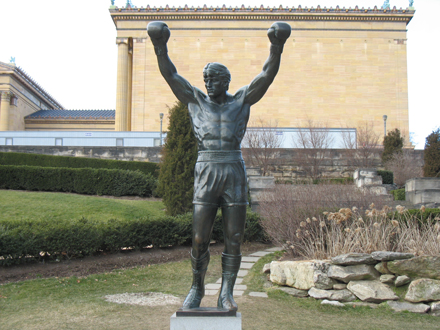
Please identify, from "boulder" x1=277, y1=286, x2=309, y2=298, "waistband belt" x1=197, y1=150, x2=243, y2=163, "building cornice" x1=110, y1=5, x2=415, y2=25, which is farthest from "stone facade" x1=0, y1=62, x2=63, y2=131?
"waistband belt" x1=197, y1=150, x2=243, y2=163

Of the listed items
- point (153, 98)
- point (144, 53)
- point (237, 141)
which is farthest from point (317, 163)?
point (144, 53)

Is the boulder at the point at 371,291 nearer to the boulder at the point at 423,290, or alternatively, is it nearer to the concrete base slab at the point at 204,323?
the boulder at the point at 423,290

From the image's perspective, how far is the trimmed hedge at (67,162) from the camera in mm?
17250

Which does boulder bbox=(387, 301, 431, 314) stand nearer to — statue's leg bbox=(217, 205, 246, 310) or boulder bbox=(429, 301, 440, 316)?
boulder bbox=(429, 301, 440, 316)

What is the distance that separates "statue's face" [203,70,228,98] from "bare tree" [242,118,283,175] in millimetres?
14400

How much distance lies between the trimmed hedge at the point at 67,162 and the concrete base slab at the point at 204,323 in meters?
13.6

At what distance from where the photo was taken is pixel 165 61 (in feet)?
14.4

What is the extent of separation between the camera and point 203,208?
4.05 meters

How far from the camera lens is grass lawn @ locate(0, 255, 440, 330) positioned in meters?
5.49

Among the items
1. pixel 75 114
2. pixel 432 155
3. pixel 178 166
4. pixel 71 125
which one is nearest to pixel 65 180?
pixel 178 166

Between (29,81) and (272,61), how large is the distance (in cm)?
4913

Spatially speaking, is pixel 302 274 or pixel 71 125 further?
pixel 71 125

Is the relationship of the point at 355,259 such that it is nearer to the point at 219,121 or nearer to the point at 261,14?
the point at 219,121

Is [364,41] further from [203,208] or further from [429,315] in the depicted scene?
[203,208]
